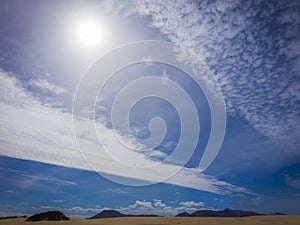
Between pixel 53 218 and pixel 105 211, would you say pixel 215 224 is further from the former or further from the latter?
pixel 105 211

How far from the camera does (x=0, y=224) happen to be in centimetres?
2680

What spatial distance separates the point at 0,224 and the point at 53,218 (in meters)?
5.19

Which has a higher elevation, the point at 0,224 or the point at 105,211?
the point at 105,211

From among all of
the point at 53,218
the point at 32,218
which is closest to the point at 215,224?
the point at 53,218

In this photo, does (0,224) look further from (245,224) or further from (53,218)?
(245,224)

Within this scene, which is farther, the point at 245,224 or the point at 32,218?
the point at 245,224

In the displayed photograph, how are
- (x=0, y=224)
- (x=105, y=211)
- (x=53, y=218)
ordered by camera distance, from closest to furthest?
(x=0, y=224), (x=53, y=218), (x=105, y=211)

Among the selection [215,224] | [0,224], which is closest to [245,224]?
[215,224]

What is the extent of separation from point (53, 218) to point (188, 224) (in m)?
16.8

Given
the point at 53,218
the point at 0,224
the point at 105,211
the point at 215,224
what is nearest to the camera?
the point at 0,224

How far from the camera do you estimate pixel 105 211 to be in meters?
155

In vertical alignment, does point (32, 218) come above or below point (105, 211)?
below

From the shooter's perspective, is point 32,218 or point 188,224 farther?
point 188,224

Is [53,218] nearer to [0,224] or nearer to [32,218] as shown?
[32,218]
